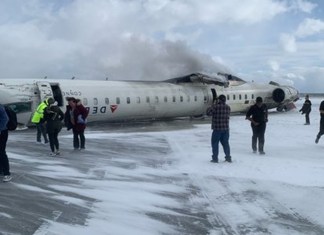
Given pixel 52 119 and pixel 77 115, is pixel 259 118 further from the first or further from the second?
pixel 52 119

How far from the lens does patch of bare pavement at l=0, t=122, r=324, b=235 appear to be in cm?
605

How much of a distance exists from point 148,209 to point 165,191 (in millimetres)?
1311

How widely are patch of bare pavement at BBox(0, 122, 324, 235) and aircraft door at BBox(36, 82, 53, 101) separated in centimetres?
860

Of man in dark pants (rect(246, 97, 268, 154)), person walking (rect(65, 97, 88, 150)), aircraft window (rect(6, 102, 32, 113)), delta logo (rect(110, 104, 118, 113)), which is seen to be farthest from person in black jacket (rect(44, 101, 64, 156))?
delta logo (rect(110, 104, 118, 113))

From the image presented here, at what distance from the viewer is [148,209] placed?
22.7 feet

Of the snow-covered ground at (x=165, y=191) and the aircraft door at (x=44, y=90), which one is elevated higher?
the aircraft door at (x=44, y=90)

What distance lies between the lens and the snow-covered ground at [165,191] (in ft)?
19.9

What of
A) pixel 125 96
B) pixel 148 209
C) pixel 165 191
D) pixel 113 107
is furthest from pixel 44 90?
pixel 148 209

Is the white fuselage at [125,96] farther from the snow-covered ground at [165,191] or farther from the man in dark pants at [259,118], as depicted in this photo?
the man in dark pants at [259,118]

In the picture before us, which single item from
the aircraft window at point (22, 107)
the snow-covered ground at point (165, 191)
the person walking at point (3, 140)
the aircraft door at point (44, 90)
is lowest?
the snow-covered ground at point (165, 191)

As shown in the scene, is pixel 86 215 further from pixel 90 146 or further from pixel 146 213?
pixel 90 146

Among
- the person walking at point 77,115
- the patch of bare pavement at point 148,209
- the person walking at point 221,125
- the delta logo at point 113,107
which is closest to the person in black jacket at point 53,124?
the patch of bare pavement at point 148,209

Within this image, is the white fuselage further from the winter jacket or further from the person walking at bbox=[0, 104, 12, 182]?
the person walking at bbox=[0, 104, 12, 182]

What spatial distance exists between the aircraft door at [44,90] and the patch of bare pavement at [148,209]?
28.2ft
